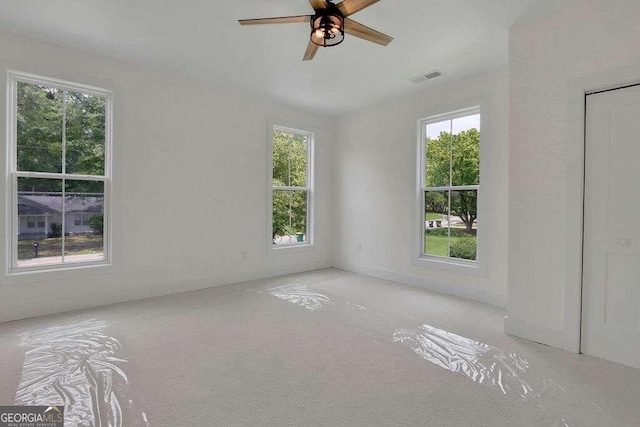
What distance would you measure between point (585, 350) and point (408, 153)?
3.04 m

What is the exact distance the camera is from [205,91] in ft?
14.6

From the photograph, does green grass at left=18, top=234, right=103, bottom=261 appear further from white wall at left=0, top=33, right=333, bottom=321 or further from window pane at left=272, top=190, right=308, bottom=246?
window pane at left=272, top=190, right=308, bottom=246

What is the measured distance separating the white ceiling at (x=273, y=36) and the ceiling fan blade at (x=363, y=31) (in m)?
0.28

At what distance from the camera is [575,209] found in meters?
2.64

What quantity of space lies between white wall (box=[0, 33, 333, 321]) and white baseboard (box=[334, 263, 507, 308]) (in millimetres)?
1336

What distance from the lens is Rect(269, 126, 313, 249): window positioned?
17.7ft

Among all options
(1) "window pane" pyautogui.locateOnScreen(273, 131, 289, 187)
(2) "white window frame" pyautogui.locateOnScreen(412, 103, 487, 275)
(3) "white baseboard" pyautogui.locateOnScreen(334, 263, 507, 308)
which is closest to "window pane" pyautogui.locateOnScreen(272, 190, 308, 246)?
(1) "window pane" pyautogui.locateOnScreen(273, 131, 289, 187)

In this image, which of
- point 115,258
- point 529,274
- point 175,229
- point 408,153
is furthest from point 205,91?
point 529,274

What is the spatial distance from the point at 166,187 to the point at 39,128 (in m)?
1.33

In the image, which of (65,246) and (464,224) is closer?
(65,246)

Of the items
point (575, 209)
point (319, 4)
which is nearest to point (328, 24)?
point (319, 4)

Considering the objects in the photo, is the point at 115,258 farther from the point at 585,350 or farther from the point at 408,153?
the point at 585,350

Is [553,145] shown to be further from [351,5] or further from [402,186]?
[402,186]

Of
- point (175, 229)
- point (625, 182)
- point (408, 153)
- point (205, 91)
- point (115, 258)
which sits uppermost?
point (205, 91)
